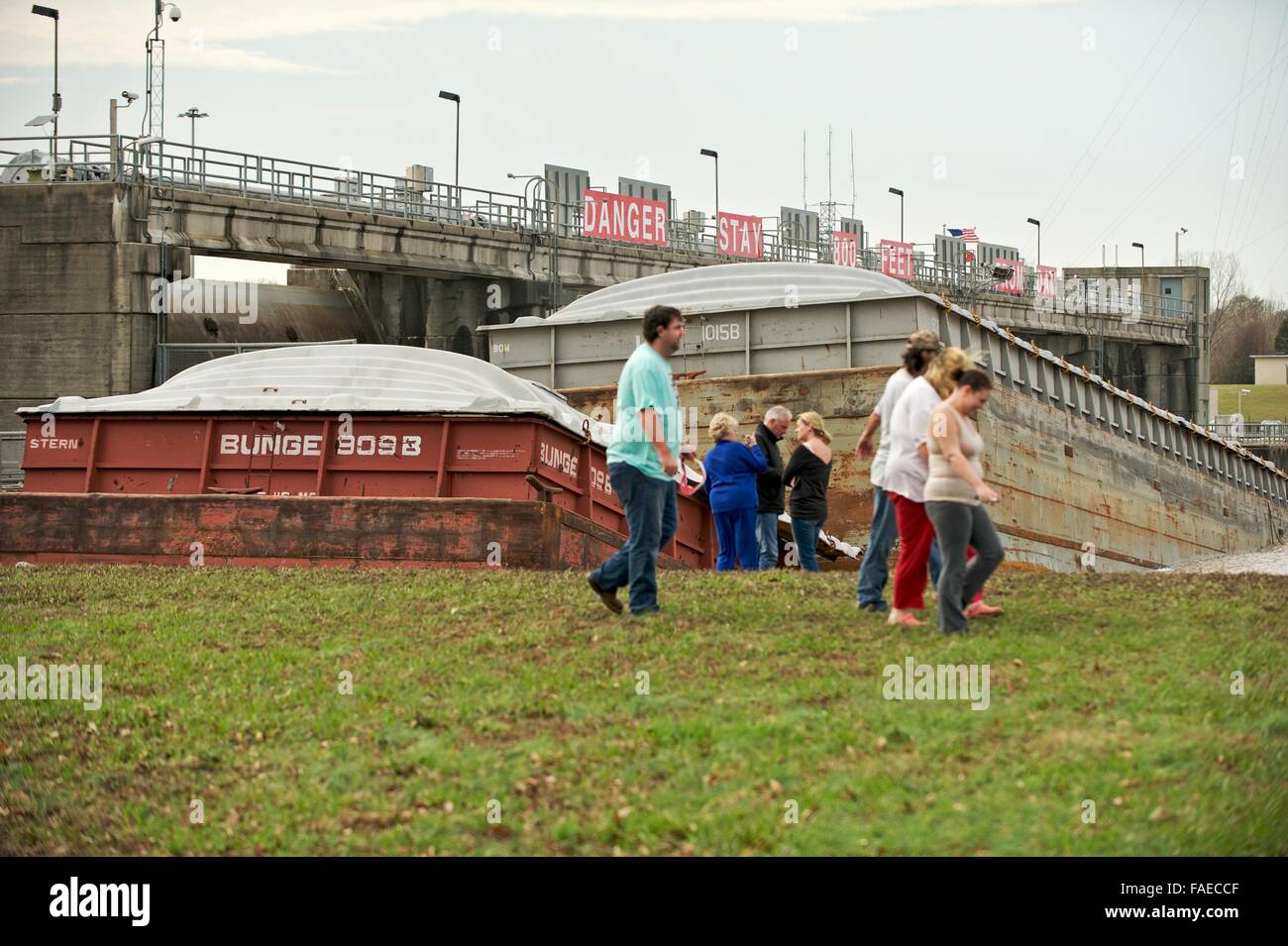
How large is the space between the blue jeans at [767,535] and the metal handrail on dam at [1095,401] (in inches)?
349

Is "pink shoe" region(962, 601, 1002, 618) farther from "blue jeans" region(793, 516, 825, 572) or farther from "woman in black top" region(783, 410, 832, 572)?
"blue jeans" region(793, 516, 825, 572)

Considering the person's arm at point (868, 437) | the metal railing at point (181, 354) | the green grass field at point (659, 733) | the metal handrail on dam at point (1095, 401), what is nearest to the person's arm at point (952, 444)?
the green grass field at point (659, 733)

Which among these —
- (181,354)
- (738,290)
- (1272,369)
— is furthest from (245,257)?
(1272,369)

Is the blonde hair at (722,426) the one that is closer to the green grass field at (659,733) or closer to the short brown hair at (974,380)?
the green grass field at (659,733)

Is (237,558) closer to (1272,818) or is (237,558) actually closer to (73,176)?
(1272,818)

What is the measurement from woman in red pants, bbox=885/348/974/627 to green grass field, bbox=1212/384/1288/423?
99118 mm

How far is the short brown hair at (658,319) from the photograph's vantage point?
29.3 ft

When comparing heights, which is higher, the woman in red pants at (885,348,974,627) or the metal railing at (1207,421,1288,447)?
the metal railing at (1207,421,1288,447)

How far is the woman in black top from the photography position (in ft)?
43.7

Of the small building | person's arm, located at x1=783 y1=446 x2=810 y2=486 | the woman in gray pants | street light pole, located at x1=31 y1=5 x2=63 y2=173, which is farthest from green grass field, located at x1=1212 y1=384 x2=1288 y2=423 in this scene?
the woman in gray pants

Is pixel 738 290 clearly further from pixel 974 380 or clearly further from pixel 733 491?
pixel 974 380

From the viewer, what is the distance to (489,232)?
42719 millimetres

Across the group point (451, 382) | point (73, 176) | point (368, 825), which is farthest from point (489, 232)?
point (368, 825)

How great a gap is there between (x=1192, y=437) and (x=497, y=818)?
103 feet
